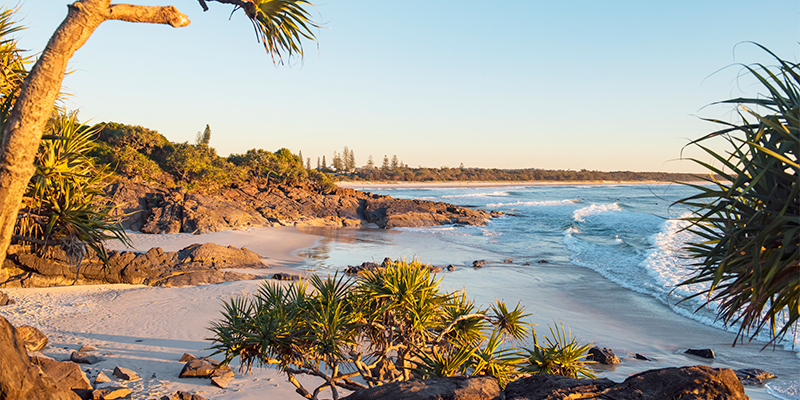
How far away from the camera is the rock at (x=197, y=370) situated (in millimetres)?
5691

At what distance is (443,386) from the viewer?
2.82 m

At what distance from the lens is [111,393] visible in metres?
4.57

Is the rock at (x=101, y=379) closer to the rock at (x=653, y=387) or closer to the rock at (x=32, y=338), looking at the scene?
the rock at (x=32, y=338)

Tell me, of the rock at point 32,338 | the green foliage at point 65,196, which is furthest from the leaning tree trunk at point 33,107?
the rock at point 32,338

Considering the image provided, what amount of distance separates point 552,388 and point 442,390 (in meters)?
0.69

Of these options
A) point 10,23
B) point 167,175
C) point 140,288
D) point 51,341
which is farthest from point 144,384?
point 167,175

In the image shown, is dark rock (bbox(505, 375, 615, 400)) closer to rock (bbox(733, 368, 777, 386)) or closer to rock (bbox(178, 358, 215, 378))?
rock (bbox(178, 358, 215, 378))

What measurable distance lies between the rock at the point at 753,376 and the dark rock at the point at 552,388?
21.8ft

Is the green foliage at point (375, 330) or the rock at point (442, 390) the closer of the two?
the rock at point (442, 390)

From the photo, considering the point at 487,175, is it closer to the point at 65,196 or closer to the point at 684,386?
the point at 65,196

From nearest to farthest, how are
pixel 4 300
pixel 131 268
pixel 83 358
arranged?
pixel 83 358 < pixel 4 300 < pixel 131 268

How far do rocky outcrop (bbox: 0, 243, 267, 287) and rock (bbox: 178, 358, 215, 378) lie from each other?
152 inches

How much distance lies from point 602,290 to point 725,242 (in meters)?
13.1

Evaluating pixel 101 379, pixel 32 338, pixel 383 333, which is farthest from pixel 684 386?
pixel 32 338
